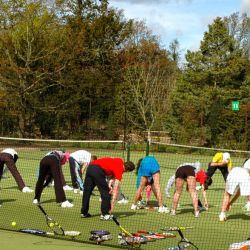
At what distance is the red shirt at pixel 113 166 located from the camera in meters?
10.2

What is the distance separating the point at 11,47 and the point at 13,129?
45.1 feet

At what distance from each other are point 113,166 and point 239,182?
232 centimetres

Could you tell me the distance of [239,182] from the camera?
34.3 ft

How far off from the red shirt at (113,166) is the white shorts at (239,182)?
1987mm

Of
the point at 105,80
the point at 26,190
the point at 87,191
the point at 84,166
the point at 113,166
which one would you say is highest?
the point at 105,80

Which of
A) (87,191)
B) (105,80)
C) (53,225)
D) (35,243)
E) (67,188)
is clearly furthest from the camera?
(105,80)

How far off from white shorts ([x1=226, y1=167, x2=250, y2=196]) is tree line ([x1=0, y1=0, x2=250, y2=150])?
12742 mm

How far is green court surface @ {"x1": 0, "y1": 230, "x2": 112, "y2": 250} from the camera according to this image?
764 centimetres

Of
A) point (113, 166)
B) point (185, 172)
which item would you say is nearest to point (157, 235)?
point (113, 166)

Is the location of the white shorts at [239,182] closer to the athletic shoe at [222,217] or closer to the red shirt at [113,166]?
the athletic shoe at [222,217]

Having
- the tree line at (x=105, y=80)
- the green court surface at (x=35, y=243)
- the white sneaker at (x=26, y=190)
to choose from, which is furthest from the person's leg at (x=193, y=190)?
the tree line at (x=105, y=80)

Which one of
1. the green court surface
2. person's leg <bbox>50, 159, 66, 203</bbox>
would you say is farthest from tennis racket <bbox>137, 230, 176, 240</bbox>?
person's leg <bbox>50, 159, 66, 203</bbox>

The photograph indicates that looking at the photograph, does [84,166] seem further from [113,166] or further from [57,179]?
[113,166]

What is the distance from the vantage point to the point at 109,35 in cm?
4409
